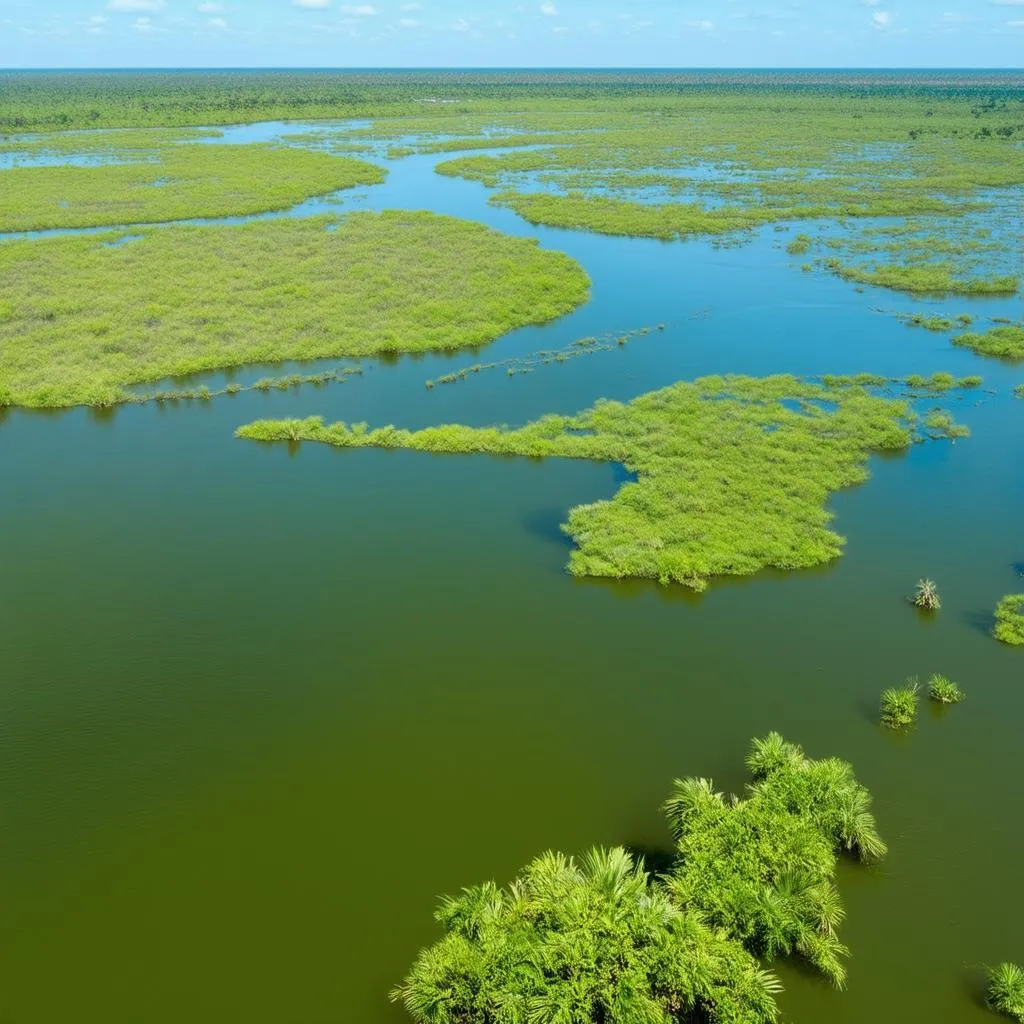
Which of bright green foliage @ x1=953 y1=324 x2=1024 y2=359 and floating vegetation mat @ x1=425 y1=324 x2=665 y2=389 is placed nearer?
floating vegetation mat @ x1=425 y1=324 x2=665 y2=389

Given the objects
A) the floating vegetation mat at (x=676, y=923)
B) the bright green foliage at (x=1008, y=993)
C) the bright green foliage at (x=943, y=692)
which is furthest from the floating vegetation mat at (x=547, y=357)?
the bright green foliage at (x=1008, y=993)

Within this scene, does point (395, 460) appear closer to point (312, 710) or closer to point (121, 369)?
point (312, 710)

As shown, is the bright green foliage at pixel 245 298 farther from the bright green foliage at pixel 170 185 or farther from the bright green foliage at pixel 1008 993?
the bright green foliage at pixel 1008 993

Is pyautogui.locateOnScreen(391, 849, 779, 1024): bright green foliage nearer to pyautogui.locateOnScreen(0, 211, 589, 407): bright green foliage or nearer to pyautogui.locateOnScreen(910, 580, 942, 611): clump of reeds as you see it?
pyautogui.locateOnScreen(910, 580, 942, 611): clump of reeds

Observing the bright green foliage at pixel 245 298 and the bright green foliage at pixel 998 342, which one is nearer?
the bright green foliage at pixel 245 298

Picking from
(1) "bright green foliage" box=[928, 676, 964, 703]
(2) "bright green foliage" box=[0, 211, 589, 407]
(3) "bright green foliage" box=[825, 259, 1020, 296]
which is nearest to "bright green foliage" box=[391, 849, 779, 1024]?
(1) "bright green foliage" box=[928, 676, 964, 703]

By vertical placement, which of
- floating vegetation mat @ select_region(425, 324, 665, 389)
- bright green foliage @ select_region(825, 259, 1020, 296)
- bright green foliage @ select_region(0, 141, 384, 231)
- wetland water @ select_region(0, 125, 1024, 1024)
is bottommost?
wetland water @ select_region(0, 125, 1024, 1024)

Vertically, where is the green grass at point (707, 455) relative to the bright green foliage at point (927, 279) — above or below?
below
